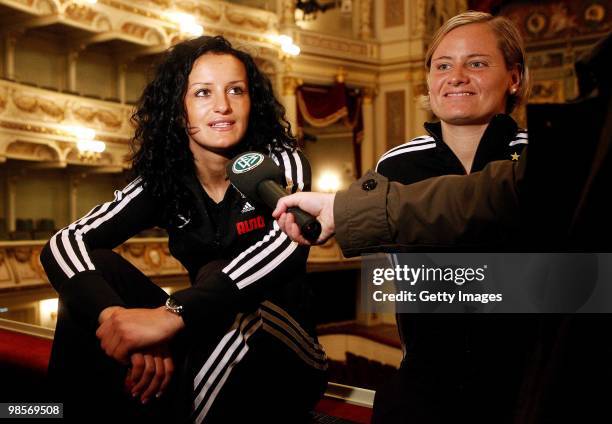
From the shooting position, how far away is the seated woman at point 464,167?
144cm

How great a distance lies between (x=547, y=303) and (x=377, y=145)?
48.6 ft

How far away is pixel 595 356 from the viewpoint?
0.89 metres

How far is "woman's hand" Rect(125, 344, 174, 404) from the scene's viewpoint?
5.30 feet

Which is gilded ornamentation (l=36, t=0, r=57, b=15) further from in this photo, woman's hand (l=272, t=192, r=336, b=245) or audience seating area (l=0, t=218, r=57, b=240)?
woman's hand (l=272, t=192, r=336, b=245)

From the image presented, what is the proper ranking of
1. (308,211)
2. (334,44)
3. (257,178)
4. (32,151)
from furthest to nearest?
(334,44)
(32,151)
(257,178)
(308,211)

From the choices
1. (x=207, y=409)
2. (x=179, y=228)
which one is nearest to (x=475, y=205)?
(x=207, y=409)

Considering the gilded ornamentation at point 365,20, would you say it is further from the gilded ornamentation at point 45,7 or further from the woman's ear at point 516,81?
the woman's ear at point 516,81

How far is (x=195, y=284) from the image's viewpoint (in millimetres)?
1836

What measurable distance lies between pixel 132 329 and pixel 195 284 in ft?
0.84

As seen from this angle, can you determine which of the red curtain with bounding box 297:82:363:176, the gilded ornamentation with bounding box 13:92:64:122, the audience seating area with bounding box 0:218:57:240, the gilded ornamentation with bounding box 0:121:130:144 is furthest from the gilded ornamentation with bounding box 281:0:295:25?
the audience seating area with bounding box 0:218:57:240

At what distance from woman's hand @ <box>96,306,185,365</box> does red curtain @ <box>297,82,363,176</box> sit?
42.9 ft

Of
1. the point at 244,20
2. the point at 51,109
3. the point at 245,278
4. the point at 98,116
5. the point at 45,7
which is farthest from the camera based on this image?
the point at 244,20

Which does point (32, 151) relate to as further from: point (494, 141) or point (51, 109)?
point (494, 141)

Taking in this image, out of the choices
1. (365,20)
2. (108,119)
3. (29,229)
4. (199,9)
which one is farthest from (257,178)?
(365,20)
